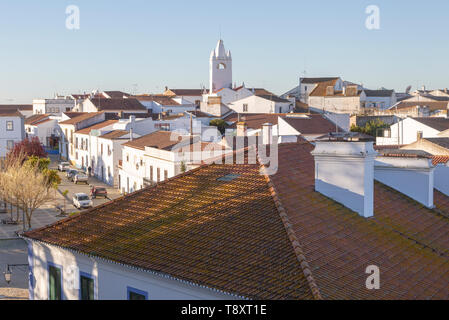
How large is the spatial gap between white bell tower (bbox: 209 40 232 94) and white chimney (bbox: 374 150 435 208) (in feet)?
264

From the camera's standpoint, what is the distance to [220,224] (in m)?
11.7

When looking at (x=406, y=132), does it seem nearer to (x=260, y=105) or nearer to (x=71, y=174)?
(x=71, y=174)

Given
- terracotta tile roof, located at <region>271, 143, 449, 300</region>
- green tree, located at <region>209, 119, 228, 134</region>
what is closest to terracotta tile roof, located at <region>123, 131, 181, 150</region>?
green tree, located at <region>209, 119, 228, 134</region>

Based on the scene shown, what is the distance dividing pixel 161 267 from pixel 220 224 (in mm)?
1697

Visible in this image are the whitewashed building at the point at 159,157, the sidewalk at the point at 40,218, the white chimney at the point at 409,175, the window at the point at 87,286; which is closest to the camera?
the window at the point at 87,286

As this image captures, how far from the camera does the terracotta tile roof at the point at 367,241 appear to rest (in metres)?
9.66

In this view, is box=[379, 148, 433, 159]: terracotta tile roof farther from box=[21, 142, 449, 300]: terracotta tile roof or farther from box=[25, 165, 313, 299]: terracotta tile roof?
box=[25, 165, 313, 299]: terracotta tile roof

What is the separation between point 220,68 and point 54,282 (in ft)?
276

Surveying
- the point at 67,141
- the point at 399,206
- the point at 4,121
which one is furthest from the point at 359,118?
the point at 399,206

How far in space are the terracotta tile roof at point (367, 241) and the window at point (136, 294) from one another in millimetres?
3097

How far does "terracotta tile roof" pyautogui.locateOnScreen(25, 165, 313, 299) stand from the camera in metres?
9.65

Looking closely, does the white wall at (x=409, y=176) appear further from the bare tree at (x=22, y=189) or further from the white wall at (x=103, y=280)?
the bare tree at (x=22, y=189)

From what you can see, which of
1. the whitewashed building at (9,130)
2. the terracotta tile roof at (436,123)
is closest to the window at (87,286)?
the terracotta tile roof at (436,123)

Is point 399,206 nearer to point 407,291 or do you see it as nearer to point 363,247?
point 363,247
